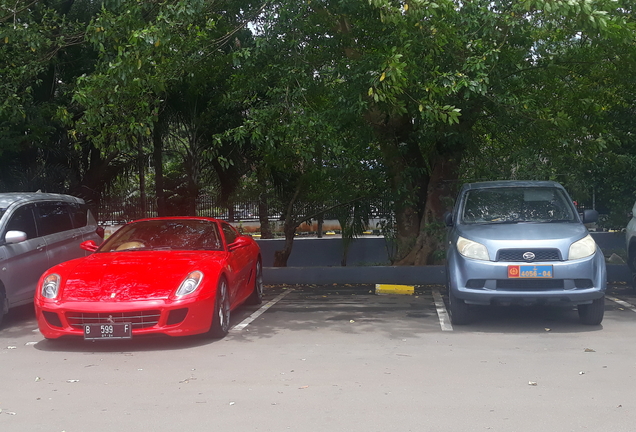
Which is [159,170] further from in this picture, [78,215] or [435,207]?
[435,207]

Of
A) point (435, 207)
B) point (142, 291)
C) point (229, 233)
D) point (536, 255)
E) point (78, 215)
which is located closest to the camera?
point (142, 291)

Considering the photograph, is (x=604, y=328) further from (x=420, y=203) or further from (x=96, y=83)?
(x=96, y=83)

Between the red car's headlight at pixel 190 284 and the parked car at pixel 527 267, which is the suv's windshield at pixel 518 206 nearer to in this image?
the parked car at pixel 527 267

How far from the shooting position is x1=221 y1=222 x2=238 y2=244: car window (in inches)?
379

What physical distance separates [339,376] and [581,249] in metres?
3.56

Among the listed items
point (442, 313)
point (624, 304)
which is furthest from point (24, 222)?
point (624, 304)

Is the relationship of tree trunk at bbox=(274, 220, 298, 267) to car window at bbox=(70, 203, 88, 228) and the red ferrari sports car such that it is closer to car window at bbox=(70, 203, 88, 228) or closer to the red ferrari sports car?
car window at bbox=(70, 203, 88, 228)

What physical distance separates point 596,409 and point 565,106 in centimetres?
868

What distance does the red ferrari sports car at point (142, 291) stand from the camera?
7.29m

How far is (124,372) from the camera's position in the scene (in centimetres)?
654

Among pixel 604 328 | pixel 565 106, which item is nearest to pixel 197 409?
pixel 604 328

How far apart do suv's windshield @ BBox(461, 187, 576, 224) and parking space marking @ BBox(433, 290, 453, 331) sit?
50.0 inches

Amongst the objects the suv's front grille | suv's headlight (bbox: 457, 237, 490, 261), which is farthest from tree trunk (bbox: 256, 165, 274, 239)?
the suv's front grille

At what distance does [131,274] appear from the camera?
773 cm
